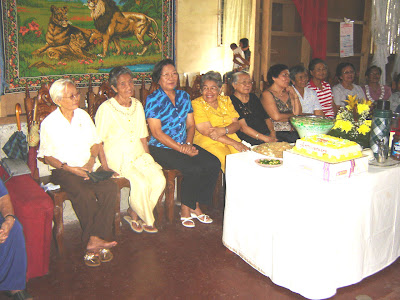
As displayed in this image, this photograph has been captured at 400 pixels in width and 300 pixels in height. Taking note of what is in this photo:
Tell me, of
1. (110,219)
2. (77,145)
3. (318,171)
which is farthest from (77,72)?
(318,171)

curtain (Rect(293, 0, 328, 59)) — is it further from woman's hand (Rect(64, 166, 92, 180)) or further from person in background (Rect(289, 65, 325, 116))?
woman's hand (Rect(64, 166, 92, 180))

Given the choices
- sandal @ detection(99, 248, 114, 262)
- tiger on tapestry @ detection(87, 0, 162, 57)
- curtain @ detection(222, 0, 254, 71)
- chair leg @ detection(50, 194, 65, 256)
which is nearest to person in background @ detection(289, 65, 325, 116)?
tiger on tapestry @ detection(87, 0, 162, 57)

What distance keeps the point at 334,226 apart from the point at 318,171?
1.06ft

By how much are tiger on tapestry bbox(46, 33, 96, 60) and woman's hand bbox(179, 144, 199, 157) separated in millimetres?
2142

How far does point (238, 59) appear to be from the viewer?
21.3ft

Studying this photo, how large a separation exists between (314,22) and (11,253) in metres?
5.59

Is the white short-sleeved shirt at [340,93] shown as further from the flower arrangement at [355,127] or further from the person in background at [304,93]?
the flower arrangement at [355,127]

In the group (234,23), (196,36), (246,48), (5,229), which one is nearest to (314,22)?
(246,48)

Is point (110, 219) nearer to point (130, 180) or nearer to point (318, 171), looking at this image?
point (130, 180)

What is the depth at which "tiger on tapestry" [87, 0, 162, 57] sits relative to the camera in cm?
496

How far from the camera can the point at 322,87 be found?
4648 millimetres

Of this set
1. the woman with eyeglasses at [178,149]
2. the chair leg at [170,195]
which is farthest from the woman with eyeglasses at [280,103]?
the chair leg at [170,195]

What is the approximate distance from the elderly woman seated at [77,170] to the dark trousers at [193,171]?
0.59 metres

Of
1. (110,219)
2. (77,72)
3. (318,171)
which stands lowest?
(110,219)
